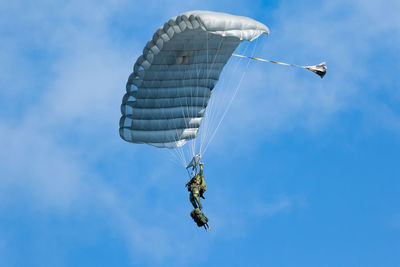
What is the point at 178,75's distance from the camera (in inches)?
1560

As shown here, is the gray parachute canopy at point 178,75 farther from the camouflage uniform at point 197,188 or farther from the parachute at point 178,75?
the camouflage uniform at point 197,188

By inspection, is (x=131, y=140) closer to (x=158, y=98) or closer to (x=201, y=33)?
(x=158, y=98)

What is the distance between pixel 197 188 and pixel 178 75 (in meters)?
4.21

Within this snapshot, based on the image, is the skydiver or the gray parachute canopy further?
the skydiver

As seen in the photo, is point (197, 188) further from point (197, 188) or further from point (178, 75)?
point (178, 75)

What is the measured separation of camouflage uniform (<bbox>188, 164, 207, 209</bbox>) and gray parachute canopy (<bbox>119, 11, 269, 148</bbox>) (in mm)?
2918

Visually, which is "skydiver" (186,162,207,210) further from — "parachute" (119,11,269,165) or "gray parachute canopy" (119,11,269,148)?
"gray parachute canopy" (119,11,269,148)

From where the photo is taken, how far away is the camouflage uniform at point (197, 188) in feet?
125

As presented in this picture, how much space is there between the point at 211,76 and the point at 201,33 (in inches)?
131

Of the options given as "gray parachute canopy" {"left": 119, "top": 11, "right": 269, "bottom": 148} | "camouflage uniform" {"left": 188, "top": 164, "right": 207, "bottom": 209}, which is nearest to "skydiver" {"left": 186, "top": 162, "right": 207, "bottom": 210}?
"camouflage uniform" {"left": 188, "top": 164, "right": 207, "bottom": 209}

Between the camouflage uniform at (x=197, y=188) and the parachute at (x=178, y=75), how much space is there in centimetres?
112

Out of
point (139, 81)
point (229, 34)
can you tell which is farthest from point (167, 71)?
point (229, 34)

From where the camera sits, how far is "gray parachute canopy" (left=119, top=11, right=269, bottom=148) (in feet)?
120

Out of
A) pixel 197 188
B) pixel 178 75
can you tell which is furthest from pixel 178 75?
pixel 197 188
